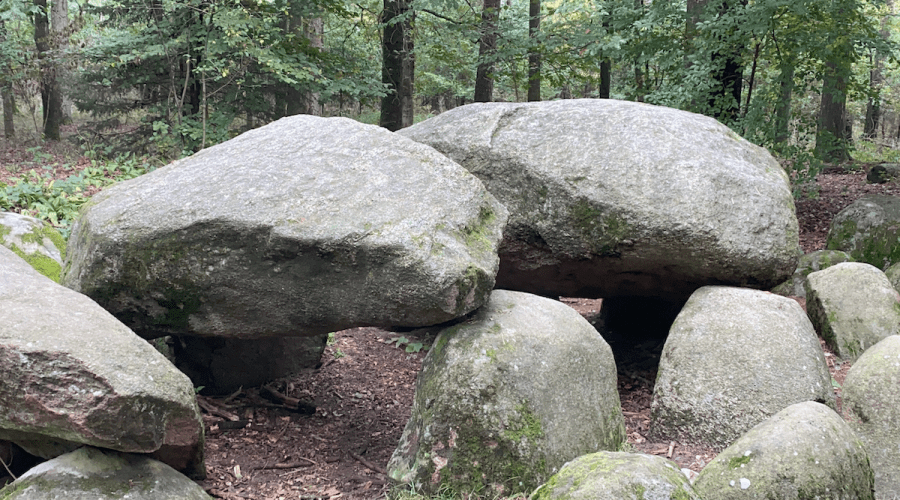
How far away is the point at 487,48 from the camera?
11133mm

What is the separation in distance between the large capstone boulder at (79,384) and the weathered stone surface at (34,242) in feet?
6.47

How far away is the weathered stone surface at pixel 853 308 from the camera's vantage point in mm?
5445

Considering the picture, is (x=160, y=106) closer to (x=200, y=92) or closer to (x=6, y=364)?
(x=200, y=92)

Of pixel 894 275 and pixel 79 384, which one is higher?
pixel 79 384

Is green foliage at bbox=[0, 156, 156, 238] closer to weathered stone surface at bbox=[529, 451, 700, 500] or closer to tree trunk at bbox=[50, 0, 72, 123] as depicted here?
tree trunk at bbox=[50, 0, 72, 123]

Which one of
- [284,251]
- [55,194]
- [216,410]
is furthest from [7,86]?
[284,251]

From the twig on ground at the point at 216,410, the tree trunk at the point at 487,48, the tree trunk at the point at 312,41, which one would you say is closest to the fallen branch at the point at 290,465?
the twig on ground at the point at 216,410

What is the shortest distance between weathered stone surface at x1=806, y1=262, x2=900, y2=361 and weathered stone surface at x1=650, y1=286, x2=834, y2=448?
1295mm

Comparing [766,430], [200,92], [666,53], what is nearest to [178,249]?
[766,430]

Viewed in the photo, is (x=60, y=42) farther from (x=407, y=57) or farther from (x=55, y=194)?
(x=407, y=57)


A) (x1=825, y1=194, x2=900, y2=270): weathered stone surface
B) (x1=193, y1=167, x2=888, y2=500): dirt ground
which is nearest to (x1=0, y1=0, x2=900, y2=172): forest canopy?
(x1=825, y1=194, x2=900, y2=270): weathered stone surface

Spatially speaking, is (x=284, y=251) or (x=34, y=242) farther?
(x=34, y=242)

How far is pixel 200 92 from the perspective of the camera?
10.2 meters

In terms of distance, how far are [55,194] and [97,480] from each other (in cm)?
591
